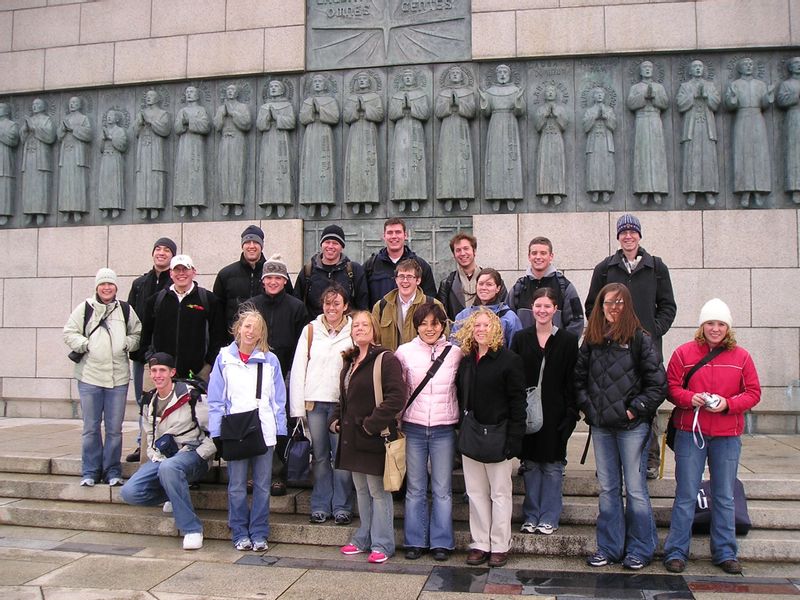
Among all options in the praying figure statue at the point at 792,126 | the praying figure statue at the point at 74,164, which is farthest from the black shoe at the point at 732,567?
the praying figure statue at the point at 74,164

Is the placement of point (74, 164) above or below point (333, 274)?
above

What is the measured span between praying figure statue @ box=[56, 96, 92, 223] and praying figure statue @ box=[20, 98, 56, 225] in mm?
258

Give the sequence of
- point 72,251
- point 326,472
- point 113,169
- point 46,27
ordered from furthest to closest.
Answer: point 46,27 → point 72,251 → point 113,169 → point 326,472

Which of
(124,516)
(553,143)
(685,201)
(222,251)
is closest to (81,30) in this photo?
(222,251)

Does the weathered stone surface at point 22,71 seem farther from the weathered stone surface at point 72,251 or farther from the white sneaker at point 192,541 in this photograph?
the white sneaker at point 192,541

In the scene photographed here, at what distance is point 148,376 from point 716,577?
462 centimetres

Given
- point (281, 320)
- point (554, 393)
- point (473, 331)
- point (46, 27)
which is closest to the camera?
point (473, 331)

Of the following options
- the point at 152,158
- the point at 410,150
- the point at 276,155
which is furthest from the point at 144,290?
the point at 410,150

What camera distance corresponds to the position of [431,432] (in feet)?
16.6

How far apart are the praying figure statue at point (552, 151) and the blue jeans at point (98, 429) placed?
563cm

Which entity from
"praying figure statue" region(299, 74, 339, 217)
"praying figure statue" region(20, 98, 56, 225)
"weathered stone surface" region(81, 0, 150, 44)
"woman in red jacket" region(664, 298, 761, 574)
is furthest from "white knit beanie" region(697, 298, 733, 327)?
"praying figure statue" region(20, 98, 56, 225)

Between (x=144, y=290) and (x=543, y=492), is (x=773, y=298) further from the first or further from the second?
(x=144, y=290)

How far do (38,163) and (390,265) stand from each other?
6933 millimetres

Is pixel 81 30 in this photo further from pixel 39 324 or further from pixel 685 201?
pixel 685 201
